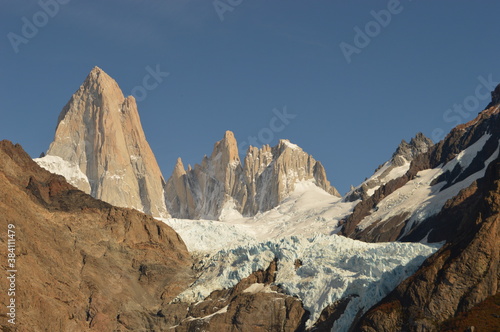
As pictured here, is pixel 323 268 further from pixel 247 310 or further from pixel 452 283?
pixel 452 283

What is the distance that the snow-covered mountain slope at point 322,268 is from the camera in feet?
503

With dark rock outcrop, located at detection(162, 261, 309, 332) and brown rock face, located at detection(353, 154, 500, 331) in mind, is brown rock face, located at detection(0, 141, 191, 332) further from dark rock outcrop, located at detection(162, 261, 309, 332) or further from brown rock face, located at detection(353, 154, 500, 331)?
brown rock face, located at detection(353, 154, 500, 331)

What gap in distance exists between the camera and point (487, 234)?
132125 mm

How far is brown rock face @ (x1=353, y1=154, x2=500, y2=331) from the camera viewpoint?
12912cm

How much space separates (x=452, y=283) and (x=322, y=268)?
139 feet

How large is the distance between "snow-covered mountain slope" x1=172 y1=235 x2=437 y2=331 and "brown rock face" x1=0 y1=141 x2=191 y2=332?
23.0ft

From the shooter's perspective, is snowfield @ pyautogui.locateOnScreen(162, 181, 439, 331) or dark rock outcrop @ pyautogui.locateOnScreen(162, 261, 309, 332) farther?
dark rock outcrop @ pyautogui.locateOnScreen(162, 261, 309, 332)

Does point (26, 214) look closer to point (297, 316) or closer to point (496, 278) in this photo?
point (297, 316)

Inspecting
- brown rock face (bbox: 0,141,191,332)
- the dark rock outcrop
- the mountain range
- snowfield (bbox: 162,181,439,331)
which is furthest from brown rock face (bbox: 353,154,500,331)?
brown rock face (bbox: 0,141,191,332)

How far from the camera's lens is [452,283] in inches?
5167

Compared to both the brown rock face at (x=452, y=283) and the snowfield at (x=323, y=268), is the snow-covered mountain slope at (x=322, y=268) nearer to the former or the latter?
the snowfield at (x=323, y=268)

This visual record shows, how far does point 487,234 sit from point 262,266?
56.5 m

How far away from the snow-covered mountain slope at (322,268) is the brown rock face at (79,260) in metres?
7.00

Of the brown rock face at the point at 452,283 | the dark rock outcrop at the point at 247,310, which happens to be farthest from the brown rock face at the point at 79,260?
the brown rock face at the point at 452,283
